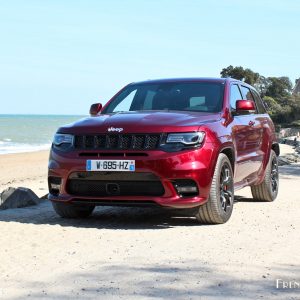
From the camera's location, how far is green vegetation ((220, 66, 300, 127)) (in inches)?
2753

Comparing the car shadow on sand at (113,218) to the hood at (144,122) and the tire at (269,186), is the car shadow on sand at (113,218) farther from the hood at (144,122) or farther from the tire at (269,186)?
the tire at (269,186)

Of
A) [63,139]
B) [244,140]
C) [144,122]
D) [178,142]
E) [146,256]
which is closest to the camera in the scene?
[146,256]

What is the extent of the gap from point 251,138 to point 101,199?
2565 mm

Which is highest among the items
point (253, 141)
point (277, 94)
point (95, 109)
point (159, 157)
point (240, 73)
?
point (95, 109)

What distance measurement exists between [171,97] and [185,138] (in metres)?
1.38

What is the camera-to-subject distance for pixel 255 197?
944 cm

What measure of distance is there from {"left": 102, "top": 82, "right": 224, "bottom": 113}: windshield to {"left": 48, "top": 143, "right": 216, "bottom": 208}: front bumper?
40.8 inches

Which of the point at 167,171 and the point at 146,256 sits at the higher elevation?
the point at 167,171

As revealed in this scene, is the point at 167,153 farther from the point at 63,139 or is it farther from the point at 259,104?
the point at 259,104

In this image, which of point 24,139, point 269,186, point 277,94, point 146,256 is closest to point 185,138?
point 146,256

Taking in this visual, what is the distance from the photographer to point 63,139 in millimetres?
6980

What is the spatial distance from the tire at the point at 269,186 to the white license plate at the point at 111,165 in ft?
10.8

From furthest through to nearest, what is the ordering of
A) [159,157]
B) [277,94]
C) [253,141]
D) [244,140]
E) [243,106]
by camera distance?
1. [277,94]
2. [253,141]
3. [244,140]
4. [243,106]
5. [159,157]

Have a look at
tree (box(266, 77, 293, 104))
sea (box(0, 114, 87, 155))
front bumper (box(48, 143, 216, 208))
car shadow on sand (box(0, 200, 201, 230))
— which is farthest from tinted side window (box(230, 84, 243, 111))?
tree (box(266, 77, 293, 104))
